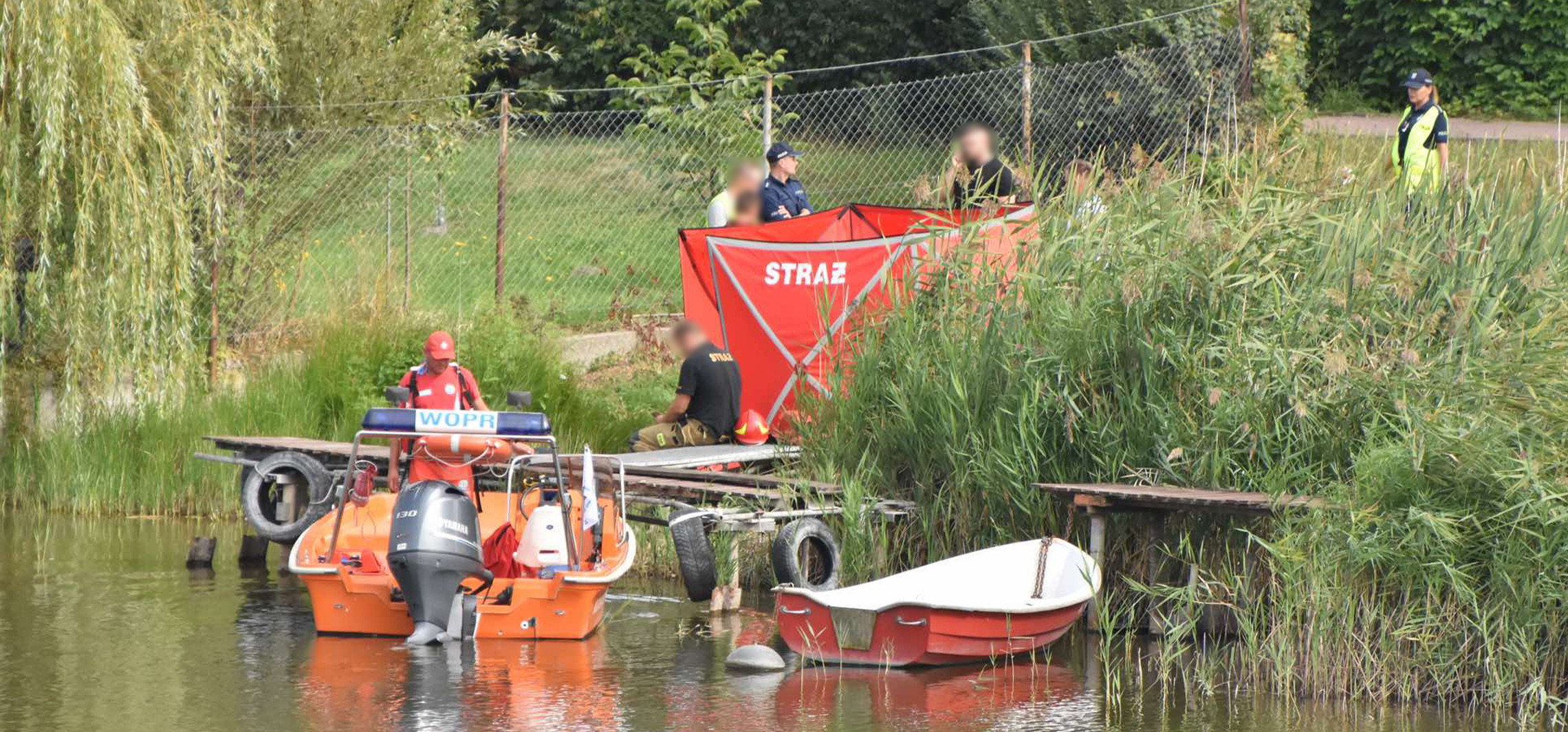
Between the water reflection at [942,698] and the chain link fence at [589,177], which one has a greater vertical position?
the chain link fence at [589,177]

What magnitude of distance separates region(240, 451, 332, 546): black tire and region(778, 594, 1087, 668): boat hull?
3939mm

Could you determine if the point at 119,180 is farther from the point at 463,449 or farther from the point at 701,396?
the point at 463,449

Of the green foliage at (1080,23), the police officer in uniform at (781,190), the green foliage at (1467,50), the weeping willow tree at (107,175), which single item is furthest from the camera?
the green foliage at (1467,50)

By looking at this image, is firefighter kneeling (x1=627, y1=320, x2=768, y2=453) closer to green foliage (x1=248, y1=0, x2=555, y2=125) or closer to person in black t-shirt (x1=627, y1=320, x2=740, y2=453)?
person in black t-shirt (x1=627, y1=320, x2=740, y2=453)

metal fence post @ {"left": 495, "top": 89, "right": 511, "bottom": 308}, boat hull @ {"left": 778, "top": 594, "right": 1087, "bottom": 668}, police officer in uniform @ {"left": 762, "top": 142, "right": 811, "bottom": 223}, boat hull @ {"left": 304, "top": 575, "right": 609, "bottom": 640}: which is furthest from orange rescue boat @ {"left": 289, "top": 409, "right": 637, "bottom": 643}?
metal fence post @ {"left": 495, "top": 89, "right": 511, "bottom": 308}

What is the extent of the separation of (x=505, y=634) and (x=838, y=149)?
10.9 metres

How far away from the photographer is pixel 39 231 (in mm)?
14703

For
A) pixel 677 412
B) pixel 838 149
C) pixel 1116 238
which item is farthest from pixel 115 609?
pixel 838 149

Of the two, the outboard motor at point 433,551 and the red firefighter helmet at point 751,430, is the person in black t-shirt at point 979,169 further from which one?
the outboard motor at point 433,551

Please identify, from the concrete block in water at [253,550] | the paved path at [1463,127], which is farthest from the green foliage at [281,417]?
the paved path at [1463,127]

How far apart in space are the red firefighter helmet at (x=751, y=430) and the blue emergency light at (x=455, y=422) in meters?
2.90

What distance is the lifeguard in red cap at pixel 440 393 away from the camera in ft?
37.9

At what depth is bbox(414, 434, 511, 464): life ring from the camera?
1120 centimetres

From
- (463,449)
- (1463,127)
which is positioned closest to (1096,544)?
(463,449)
